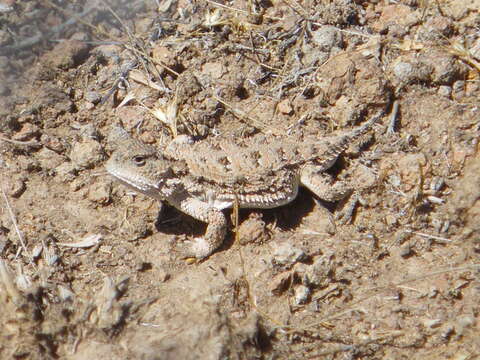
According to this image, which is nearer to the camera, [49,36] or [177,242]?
[177,242]

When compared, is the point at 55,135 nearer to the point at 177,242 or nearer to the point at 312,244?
the point at 177,242

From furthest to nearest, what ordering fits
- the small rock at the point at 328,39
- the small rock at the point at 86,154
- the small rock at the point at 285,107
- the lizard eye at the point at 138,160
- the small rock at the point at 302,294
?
the small rock at the point at 328,39 < the small rock at the point at 285,107 < the small rock at the point at 86,154 < the lizard eye at the point at 138,160 < the small rock at the point at 302,294

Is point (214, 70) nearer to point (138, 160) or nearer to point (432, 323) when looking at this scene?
point (138, 160)

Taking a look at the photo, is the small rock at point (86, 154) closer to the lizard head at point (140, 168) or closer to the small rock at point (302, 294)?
the lizard head at point (140, 168)

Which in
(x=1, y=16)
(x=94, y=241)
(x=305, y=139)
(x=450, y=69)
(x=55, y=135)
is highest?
(x=450, y=69)

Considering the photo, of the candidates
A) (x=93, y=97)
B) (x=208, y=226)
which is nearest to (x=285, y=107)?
(x=208, y=226)

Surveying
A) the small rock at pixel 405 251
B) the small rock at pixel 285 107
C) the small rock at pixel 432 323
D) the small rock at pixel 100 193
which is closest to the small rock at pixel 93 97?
the small rock at pixel 100 193

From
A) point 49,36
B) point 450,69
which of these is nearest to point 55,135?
point 49,36
